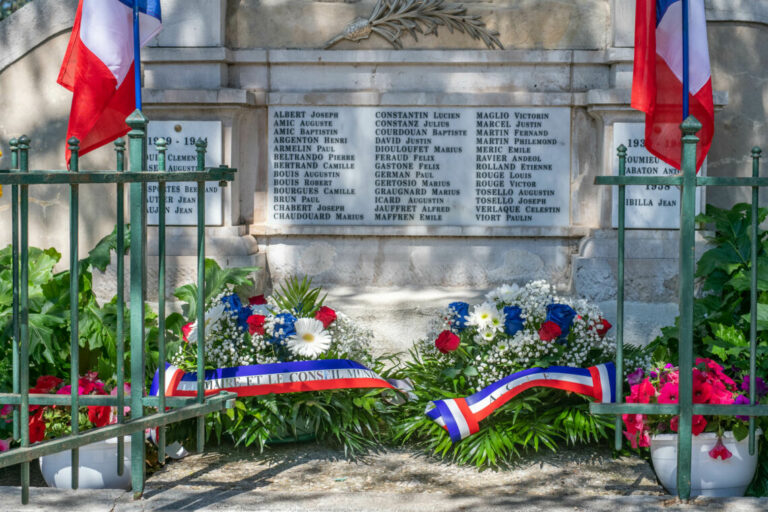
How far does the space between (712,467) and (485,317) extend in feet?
4.86

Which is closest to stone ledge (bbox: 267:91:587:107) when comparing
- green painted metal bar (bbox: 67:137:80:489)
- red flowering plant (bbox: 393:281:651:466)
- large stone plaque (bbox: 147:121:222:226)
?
large stone plaque (bbox: 147:121:222:226)

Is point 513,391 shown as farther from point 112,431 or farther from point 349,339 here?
point 112,431

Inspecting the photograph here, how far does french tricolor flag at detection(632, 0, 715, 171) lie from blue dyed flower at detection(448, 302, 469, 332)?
1.44 meters

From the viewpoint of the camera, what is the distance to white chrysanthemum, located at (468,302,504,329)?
5.05 metres

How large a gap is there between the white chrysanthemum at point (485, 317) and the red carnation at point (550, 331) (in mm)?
271

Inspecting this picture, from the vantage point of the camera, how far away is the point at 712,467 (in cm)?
414

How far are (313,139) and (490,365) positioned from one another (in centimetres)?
225

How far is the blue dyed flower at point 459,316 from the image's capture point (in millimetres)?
5184

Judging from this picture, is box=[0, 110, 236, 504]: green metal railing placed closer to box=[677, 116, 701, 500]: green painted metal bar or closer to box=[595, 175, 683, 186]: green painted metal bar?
box=[595, 175, 683, 186]: green painted metal bar

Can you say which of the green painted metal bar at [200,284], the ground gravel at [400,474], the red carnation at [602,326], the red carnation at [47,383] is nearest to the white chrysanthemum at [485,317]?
the red carnation at [602,326]

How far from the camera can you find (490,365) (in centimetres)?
494

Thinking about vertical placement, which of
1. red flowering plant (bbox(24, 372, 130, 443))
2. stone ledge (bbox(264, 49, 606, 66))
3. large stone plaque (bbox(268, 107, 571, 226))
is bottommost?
red flowering plant (bbox(24, 372, 130, 443))

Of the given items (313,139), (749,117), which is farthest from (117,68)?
(749,117)

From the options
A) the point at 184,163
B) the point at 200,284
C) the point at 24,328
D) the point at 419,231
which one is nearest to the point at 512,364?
the point at 419,231
